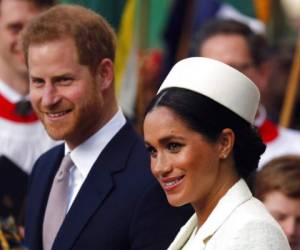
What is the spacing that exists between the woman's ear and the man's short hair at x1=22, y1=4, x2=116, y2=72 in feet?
3.35

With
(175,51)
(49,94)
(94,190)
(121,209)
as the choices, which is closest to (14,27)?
(49,94)

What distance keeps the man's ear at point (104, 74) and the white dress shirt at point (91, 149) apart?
0.14m

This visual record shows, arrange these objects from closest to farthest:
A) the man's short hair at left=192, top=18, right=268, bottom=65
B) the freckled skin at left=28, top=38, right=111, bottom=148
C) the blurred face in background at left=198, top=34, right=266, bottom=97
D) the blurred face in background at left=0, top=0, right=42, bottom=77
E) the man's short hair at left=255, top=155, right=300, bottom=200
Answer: the freckled skin at left=28, top=38, right=111, bottom=148 → the man's short hair at left=255, top=155, right=300, bottom=200 → the blurred face in background at left=0, top=0, right=42, bottom=77 → the blurred face in background at left=198, top=34, right=266, bottom=97 → the man's short hair at left=192, top=18, right=268, bottom=65

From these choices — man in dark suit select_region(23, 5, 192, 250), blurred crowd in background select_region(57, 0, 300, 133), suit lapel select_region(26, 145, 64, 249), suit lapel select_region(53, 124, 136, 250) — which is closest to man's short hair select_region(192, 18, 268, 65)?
blurred crowd in background select_region(57, 0, 300, 133)

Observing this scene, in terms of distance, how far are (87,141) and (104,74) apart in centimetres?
29

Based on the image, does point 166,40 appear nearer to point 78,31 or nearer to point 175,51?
point 175,51

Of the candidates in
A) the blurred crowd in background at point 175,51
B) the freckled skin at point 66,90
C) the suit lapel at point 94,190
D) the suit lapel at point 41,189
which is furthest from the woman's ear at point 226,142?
the blurred crowd in background at point 175,51

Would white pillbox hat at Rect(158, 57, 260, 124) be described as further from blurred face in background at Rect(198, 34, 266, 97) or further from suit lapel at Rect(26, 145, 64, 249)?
blurred face in background at Rect(198, 34, 266, 97)

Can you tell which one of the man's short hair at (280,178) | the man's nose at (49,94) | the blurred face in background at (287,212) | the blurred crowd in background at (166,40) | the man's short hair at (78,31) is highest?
the man's short hair at (78,31)

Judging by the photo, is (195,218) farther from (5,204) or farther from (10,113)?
(10,113)

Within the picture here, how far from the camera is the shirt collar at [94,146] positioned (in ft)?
17.2

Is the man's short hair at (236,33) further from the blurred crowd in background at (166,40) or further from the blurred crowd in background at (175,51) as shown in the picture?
the blurred crowd in background at (166,40)

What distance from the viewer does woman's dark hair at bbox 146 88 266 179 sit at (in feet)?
14.2

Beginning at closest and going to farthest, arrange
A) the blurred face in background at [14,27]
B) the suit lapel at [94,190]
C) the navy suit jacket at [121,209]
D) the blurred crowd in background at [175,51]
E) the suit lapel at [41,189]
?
the navy suit jacket at [121,209] → the suit lapel at [94,190] → the suit lapel at [41,189] → the blurred face in background at [14,27] → the blurred crowd in background at [175,51]
